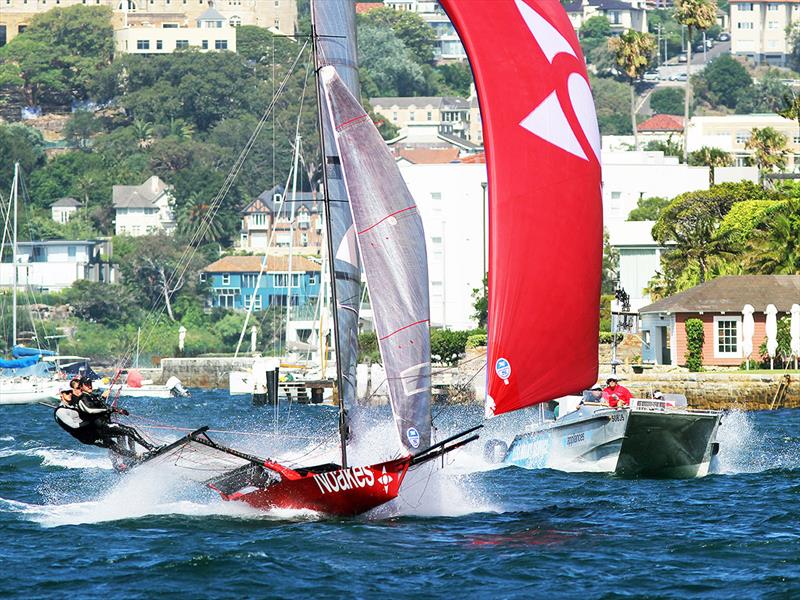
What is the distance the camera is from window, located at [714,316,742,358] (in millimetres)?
57500

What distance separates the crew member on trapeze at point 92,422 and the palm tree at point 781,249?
4183cm

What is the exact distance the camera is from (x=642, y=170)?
97500 mm

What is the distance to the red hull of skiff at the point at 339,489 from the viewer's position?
75.7 feet

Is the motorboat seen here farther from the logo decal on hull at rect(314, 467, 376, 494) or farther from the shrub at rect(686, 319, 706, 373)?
the shrub at rect(686, 319, 706, 373)

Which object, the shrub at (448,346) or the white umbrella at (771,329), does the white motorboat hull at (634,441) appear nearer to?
the white umbrella at (771,329)

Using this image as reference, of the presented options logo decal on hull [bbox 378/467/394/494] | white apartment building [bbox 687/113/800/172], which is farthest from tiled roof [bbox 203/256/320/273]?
logo decal on hull [bbox 378/467/394/494]

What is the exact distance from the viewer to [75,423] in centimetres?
2452

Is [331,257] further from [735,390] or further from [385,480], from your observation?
[735,390]

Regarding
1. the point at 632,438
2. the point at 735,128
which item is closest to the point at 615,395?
the point at 632,438

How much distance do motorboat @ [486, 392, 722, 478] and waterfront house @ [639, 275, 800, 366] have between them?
26.9 metres

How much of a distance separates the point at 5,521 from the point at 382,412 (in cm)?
3029

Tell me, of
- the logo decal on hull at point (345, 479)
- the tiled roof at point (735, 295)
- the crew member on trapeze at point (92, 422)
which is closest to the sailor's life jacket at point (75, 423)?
the crew member on trapeze at point (92, 422)

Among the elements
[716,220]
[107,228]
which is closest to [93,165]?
[107,228]

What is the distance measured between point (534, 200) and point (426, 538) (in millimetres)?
4357
